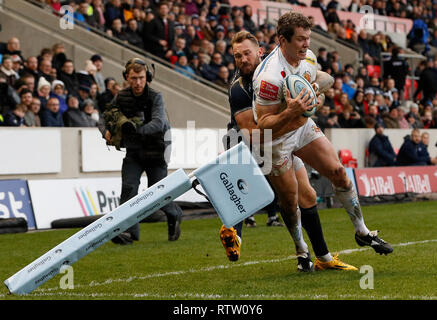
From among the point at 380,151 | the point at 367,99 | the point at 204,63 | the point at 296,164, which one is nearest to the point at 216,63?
the point at 204,63

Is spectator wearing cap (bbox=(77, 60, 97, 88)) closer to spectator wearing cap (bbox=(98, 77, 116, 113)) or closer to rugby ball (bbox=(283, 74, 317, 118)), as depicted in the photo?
spectator wearing cap (bbox=(98, 77, 116, 113))

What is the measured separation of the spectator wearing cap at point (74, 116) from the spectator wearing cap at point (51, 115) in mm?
167

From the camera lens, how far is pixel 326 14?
30719mm

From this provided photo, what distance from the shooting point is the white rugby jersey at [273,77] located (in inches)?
306

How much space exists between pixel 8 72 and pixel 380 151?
9269 millimetres

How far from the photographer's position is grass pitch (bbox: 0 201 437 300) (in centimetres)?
711

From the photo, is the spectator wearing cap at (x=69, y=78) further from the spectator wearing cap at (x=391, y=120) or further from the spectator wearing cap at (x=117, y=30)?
the spectator wearing cap at (x=391, y=120)

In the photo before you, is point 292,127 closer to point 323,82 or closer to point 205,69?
point 323,82

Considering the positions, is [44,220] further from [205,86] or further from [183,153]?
[205,86]

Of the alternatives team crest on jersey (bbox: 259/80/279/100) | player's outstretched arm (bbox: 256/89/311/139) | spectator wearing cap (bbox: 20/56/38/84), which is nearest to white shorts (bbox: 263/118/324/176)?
player's outstretched arm (bbox: 256/89/311/139)

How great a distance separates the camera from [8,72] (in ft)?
53.9

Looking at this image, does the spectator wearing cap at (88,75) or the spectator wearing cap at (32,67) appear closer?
the spectator wearing cap at (32,67)

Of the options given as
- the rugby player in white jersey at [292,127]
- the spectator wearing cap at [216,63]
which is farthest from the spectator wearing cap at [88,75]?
the rugby player in white jersey at [292,127]
